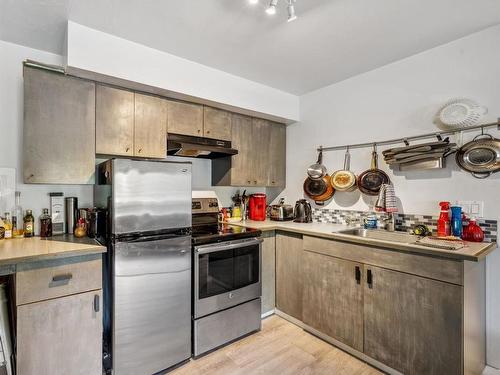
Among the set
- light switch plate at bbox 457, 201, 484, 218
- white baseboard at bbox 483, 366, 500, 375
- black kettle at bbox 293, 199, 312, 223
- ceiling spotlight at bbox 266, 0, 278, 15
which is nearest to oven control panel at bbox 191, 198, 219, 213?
black kettle at bbox 293, 199, 312, 223

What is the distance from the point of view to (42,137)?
190 cm

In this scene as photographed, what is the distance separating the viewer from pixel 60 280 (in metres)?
1.58

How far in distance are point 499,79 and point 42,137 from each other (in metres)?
3.23

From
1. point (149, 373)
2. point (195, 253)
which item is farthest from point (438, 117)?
point (149, 373)

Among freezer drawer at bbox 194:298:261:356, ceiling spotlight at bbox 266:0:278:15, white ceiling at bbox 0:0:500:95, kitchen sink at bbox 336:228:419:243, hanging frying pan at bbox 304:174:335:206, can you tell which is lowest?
freezer drawer at bbox 194:298:261:356

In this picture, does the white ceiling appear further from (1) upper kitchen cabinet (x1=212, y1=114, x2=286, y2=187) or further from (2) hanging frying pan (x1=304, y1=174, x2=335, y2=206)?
(2) hanging frying pan (x1=304, y1=174, x2=335, y2=206)

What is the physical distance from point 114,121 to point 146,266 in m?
1.16

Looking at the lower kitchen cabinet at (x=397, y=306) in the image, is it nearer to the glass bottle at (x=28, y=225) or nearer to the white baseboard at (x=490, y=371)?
the white baseboard at (x=490, y=371)

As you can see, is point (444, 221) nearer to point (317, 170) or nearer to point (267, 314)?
point (317, 170)

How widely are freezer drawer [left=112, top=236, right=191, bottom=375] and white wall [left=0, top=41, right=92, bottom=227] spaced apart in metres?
0.97

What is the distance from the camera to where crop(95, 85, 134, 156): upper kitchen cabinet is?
6.86ft

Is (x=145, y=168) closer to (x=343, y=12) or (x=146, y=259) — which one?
(x=146, y=259)

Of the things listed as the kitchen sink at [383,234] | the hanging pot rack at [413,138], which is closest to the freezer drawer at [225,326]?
the kitchen sink at [383,234]

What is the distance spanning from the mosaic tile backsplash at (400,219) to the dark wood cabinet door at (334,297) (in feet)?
2.12
